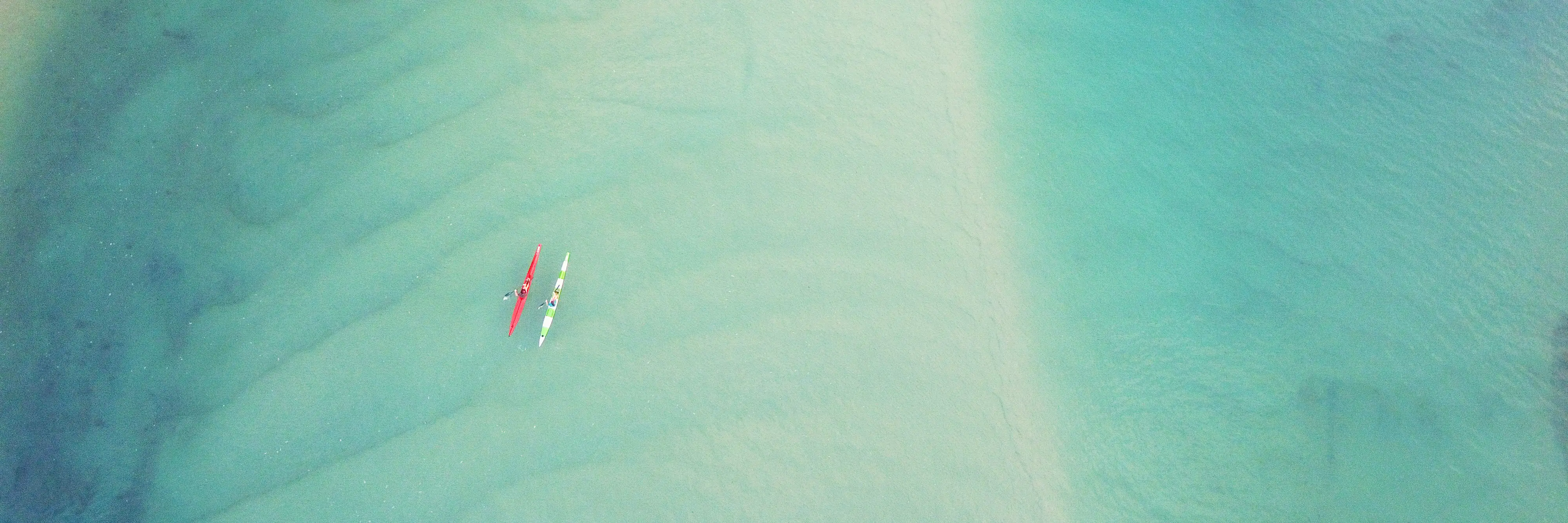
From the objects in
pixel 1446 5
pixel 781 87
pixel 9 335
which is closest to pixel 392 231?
pixel 9 335

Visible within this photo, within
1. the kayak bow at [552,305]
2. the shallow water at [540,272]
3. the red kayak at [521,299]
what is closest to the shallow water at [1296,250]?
the shallow water at [540,272]

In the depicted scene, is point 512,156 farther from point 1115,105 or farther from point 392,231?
point 1115,105

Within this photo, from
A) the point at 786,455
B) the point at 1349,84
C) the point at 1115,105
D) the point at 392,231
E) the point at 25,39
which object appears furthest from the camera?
the point at 1349,84

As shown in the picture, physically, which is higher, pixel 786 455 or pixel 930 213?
pixel 930 213

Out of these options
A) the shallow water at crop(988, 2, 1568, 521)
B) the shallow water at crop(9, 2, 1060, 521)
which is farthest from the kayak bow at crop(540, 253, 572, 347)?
the shallow water at crop(988, 2, 1568, 521)

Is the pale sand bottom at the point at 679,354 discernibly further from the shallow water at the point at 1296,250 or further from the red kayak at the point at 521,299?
the shallow water at the point at 1296,250

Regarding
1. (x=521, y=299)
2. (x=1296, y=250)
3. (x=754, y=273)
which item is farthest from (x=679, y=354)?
(x=1296, y=250)

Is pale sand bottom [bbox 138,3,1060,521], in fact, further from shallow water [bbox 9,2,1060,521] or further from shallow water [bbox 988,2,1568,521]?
shallow water [bbox 988,2,1568,521]
